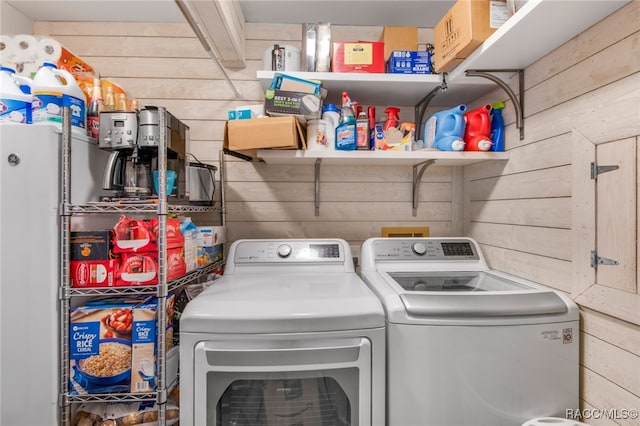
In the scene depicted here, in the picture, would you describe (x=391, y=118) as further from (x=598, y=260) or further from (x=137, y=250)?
(x=137, y=250)

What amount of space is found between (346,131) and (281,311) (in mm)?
905

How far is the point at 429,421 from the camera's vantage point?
1.08 meters

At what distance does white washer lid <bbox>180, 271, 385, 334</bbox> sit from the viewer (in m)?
1.03

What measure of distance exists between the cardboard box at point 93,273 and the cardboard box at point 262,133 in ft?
2.30

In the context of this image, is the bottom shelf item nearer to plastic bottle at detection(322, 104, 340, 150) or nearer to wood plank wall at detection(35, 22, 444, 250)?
wood plank wall at detection(35, 22, 444, 250)

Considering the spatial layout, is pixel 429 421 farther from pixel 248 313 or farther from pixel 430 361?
pixel 248 313

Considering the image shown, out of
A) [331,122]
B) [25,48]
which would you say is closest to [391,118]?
[331,122]

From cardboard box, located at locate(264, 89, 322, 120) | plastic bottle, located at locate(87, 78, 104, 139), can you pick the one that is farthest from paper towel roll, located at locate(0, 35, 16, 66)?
cardboard box, located at locate(264, 89, 322, 120)

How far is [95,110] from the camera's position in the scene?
57.1 inches

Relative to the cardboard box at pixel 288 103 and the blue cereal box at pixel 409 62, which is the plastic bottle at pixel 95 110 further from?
the blue cereal box at pixel 409 62

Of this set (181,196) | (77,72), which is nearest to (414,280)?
(181,196)

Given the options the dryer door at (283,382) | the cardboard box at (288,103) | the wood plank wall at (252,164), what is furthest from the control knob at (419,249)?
the cardboard box at (288,103)

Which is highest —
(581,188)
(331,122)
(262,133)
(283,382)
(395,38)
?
(395,38)

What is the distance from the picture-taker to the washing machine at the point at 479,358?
3.55 ft
